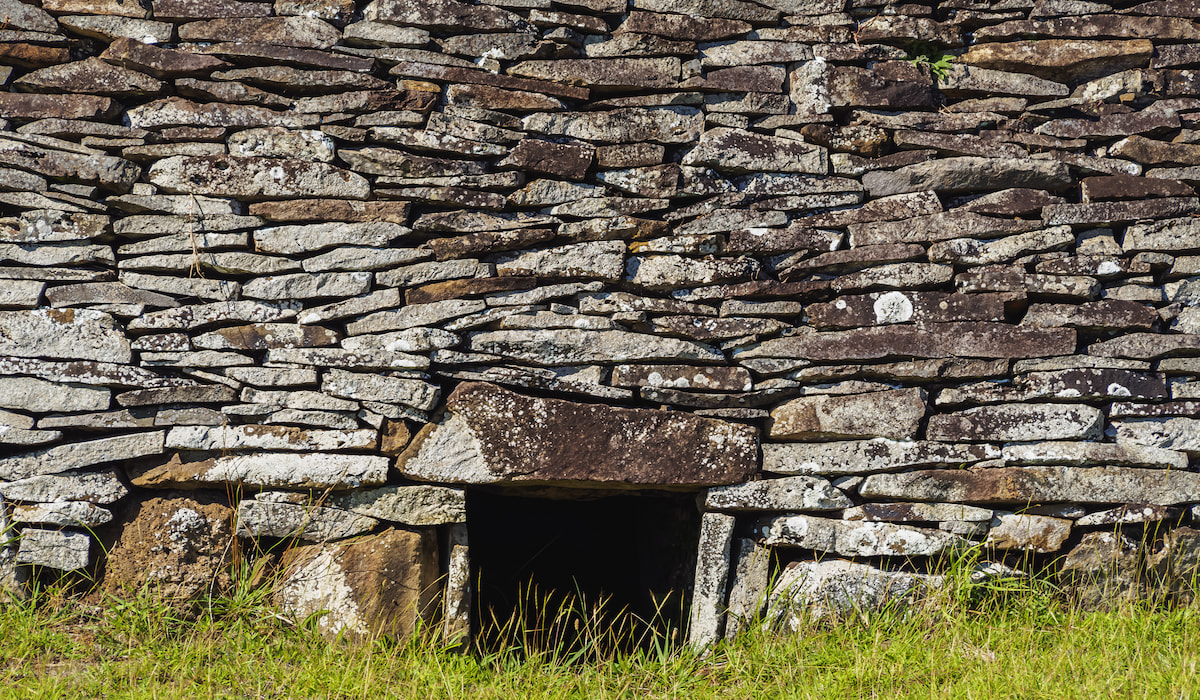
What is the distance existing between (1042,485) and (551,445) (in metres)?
1.90

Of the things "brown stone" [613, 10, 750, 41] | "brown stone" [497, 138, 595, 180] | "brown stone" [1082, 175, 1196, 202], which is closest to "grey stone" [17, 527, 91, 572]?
"brown stone" [497, 138, 595, 180]

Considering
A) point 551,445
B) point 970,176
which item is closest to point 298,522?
point 551,445

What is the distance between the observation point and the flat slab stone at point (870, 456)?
3.09 m

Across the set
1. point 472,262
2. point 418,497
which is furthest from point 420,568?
point 472,262

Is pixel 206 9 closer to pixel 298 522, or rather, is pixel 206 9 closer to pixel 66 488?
pixel 66 488

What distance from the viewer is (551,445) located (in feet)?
9.91

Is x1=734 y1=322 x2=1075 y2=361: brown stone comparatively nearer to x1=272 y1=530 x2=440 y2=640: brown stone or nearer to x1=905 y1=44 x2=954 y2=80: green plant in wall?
x1=905 y1=44 x2=954 y2=80: green plant in wall

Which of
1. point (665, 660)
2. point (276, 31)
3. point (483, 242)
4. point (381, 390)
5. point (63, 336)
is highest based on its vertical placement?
point (276, 31)

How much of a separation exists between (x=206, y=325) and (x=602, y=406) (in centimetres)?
A: 155

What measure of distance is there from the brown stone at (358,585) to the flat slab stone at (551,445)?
0.32 meters

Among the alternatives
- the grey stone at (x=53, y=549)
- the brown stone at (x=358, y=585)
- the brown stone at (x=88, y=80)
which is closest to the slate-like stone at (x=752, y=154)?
the brown stone at (x=358, y=585)

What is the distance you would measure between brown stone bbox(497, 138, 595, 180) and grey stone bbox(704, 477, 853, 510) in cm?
140

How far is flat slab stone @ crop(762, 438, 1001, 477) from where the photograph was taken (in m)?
3.09

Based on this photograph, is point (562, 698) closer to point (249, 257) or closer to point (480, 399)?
point (480, 399)
